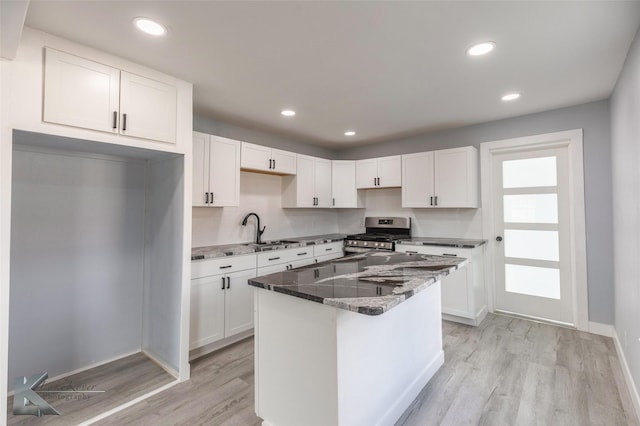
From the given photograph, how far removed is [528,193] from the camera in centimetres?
361

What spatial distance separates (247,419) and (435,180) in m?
3.39

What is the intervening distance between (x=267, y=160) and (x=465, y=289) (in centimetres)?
284

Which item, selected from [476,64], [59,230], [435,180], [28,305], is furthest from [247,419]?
[435,180]

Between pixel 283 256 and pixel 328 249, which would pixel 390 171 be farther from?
pixel 283 256

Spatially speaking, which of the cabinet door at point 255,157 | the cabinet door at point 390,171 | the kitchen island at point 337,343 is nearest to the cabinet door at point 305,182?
the cabinet door at point 255,157

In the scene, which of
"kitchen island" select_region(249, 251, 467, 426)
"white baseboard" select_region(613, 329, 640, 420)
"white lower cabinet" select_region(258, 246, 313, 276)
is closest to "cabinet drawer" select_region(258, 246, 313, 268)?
"white lower cabinet" select_region(258, 246, 313, 276)

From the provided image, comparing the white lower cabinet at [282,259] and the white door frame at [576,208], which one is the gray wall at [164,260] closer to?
the white lower cabinet at [282,259]

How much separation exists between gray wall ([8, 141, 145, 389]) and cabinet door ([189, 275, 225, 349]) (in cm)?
63

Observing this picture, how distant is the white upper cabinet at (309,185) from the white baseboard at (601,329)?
11.2 ft

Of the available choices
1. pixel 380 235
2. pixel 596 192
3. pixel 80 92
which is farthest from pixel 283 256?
pixel 596 192

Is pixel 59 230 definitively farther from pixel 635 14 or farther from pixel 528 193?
pixel 528 193

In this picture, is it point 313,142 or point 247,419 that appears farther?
point 313,142

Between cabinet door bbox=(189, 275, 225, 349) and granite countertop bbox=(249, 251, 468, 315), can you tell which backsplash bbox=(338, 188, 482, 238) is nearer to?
granite countertop bbox=(249, 251, 468, 315)

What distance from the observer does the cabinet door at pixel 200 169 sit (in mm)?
3004
